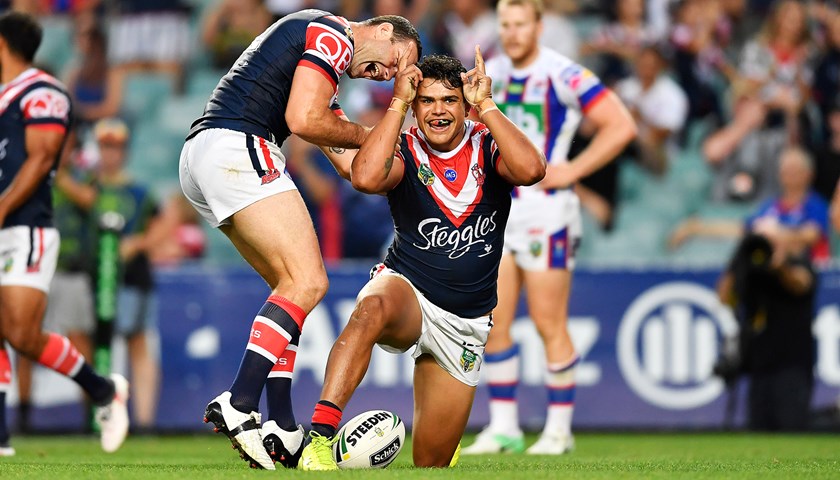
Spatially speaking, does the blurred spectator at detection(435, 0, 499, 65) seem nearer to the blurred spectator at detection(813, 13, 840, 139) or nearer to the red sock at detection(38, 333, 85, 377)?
the blurred spectator at detection(813, 13, 840, 139)

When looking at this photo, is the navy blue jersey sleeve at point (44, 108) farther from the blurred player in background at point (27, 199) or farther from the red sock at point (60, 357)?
the red sock at point (60, 357)

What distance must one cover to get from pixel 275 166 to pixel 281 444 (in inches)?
54.0

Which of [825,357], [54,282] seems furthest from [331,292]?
[825,357]

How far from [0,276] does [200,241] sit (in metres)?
5.37

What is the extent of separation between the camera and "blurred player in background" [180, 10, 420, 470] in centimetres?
621

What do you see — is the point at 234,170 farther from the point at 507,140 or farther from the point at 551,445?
the point at 551,445

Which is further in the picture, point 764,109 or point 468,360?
point 764,109

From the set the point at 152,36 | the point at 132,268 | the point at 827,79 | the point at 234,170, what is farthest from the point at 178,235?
the point at 234,170

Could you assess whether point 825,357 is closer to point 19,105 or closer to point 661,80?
point 661,80

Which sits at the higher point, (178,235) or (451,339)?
(451,339)

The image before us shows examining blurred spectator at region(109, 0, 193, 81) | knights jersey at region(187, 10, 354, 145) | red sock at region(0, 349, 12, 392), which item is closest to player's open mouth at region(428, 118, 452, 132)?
knights jersey at region(187, 10, 354, 145)

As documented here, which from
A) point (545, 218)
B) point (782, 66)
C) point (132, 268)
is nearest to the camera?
point (545, 218)

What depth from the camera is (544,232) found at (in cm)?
863

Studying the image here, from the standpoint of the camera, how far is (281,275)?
6359 millimetres
